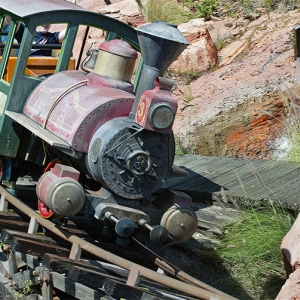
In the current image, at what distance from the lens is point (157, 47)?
6.11 metres

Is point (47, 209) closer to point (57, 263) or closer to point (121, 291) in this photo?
point (57, 263)

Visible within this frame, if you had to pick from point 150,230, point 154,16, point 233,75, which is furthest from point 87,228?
point 154,16

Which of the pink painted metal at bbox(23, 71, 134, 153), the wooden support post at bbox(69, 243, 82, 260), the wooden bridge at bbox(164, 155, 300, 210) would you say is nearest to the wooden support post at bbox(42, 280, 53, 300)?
the wooden support post at bbox(69, 243, 82, 260)

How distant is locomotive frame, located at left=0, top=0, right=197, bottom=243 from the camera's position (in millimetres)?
6094

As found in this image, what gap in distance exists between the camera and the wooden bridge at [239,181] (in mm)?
7684

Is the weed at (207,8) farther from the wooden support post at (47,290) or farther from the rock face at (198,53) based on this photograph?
the wooden support post at (47,290)

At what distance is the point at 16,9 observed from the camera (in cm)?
740

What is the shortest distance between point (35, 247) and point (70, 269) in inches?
28.3

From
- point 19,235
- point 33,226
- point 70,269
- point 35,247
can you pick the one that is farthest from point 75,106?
point 70,269

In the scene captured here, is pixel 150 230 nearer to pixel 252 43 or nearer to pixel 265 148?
pixel 265 148

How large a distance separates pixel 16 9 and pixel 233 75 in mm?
5306

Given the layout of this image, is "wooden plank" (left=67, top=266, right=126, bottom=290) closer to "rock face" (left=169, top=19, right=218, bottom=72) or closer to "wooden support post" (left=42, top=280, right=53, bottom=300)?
"wooden support post" (left=42, top=280, right=53, bottom=300)

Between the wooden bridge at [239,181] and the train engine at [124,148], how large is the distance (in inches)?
51.3

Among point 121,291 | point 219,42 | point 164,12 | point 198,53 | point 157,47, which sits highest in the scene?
point 157,47
